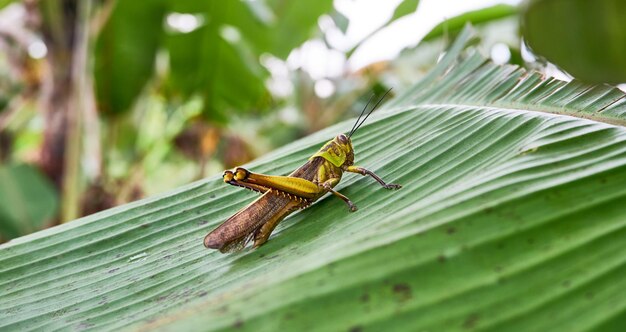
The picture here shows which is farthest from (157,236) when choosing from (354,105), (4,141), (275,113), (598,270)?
(275,113)

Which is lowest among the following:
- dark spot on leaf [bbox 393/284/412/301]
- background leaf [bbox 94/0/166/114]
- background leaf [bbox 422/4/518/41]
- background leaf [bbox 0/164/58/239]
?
dark spot on leaf [bbox 393/284/412/301]

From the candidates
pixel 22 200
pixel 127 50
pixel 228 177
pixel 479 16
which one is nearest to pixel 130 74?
pixel 127 50

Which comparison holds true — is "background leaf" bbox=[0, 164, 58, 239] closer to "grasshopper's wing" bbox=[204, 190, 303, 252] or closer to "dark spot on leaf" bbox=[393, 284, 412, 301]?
"grasshopper's wing" bbox=[204, 190, 303, 252]

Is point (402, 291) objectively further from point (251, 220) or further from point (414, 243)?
point (251, 220)

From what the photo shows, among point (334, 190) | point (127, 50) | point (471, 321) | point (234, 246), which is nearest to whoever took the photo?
point (471, 321)

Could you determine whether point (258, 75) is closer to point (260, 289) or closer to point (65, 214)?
point (65, 214)

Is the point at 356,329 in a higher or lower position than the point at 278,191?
lower

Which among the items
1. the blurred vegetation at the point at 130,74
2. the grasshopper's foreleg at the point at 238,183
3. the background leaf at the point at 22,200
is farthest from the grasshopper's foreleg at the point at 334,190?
the background leaf at the point at 22,200

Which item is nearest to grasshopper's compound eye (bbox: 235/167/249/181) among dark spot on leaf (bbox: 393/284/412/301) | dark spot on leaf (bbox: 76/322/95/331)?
dark spot on leaf (bbox: 76/322/95/331)

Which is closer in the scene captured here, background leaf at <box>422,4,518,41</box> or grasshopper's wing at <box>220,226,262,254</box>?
grasshopper's wing at <box>220,226,262,254</box>
